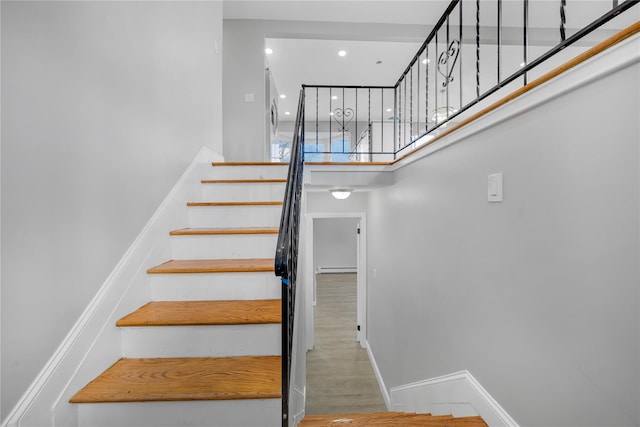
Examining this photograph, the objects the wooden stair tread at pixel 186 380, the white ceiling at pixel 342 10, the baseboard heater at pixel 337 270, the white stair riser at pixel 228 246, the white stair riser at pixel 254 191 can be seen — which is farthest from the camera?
the baseboard heater at pixel 337 270

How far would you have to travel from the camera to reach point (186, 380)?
129 cm

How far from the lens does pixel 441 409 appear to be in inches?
76.8

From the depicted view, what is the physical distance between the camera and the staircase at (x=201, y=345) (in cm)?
121

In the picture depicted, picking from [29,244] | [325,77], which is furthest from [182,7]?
[325,77]

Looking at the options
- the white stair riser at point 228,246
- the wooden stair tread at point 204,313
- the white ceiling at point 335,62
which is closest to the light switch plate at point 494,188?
the wooden stair tread at point 204,313

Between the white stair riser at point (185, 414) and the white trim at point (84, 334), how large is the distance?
153 millimetres

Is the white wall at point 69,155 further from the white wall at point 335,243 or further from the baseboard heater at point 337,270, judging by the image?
the baseboard heater at point 337,270

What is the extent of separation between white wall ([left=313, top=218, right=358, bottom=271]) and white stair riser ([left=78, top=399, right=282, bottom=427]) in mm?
8528

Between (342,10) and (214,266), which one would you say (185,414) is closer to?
(214,266)

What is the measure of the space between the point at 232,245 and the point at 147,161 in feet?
2.42

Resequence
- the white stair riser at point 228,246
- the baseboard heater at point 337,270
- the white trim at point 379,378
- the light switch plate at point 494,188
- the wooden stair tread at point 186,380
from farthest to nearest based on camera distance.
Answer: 1. the baseboard heater at point 337,270
2. the white trim at point 379,378
3. the white stair riser at point 228,246
4. the light switch plate at point 494,188
5. the wooden stair tread at point 186,380

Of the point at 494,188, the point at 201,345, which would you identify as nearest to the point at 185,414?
the point at 201,345

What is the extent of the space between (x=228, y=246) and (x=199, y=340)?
699 mm

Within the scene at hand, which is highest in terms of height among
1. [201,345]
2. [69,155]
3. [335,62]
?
[335,62]
